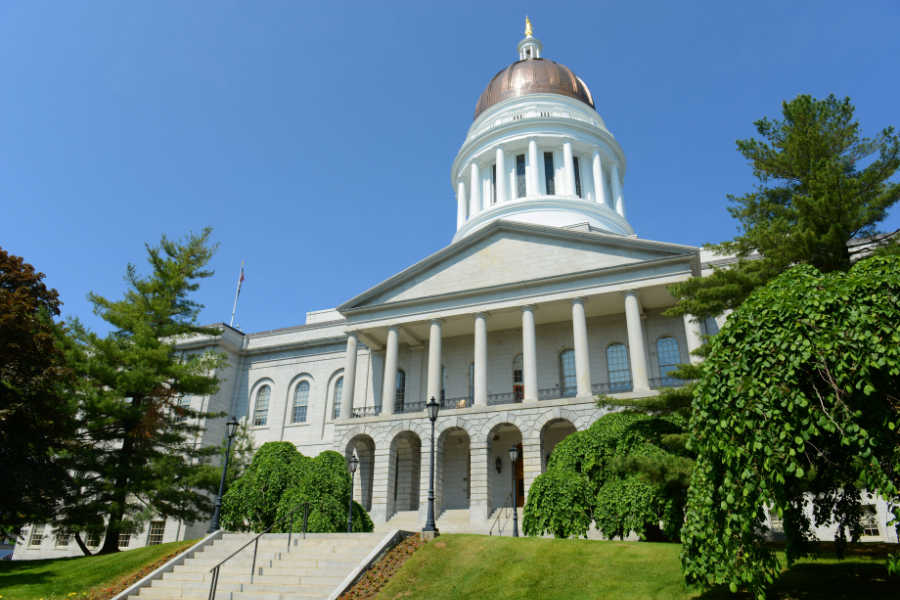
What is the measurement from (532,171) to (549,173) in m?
2.31

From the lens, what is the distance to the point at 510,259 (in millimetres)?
31250

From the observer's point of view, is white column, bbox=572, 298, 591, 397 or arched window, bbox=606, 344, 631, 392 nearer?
white column, bbox=572, 298, 591, 397

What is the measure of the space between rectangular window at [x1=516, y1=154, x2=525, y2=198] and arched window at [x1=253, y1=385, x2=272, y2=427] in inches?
871

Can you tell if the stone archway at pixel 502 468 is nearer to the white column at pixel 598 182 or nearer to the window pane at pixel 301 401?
the window pane at pixel 301 401

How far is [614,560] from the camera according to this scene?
13500mm

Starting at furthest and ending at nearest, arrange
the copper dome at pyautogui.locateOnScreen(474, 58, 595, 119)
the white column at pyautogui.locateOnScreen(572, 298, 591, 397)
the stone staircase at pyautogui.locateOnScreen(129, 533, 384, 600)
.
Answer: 1. the copper dome at pyautogui.locateOnScreen(474, 58, 595, 119)
2. the white column at pyautogui.locateOnScreen(572, 298, 591, 397)
3. the stone staircase at pyautogui.locateOnScreen(129, 533, 384, 600)

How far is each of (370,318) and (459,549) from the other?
19.0 m

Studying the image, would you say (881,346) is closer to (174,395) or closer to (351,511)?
(351,511)

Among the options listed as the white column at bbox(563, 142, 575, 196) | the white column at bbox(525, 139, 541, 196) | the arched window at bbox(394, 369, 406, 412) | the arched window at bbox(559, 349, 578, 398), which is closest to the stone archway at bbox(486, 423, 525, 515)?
the arched window at bbox(559, 349, 578, 398)

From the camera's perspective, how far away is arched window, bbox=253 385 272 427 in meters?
39.9

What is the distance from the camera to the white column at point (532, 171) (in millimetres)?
44375

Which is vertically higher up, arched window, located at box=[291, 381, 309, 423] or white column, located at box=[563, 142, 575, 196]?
white column, located at box=[563, 142, 575, 196]

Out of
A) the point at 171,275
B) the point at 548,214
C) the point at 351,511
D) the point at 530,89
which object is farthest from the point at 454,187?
the point at 351,511

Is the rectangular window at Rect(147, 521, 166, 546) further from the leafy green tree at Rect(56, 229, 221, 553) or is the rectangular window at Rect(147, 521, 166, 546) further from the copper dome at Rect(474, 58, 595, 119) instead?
the copper dome at Rect(474, 58, 595, 119)
